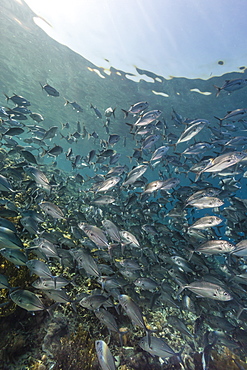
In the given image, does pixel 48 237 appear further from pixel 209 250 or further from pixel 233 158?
pixel 233 158

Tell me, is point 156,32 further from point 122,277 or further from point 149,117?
point 122,277

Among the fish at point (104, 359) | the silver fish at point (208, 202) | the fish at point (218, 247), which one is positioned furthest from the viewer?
the silver fish at point (208, 202)

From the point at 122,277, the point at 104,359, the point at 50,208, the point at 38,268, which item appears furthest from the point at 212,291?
the point at 50,208

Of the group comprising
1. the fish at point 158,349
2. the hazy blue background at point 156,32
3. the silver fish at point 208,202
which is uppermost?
the hazy blue background at point 156,32

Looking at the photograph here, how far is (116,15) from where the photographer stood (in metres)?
13.6

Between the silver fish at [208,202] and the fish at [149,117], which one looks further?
the fish at [149,117]

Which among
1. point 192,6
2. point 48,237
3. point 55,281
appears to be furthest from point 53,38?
point 55,281

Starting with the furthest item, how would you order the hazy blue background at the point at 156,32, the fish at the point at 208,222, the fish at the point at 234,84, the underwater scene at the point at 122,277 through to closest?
the hazy blue background at the point at 156,32 < the fish at the point at 234,84 < the fish at the point at 208,222 < the underwater scene at the point at 122,277

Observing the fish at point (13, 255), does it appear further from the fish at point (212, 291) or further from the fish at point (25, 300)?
the fish at point (212, 291)

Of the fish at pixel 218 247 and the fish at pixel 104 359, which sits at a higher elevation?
the fish at pixel 218 247

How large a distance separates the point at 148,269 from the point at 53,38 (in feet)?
64.8

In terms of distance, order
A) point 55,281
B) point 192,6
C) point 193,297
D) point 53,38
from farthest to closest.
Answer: point 53,38, point 192,6, point 193,297, point 55,281

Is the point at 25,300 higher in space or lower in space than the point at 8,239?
lower

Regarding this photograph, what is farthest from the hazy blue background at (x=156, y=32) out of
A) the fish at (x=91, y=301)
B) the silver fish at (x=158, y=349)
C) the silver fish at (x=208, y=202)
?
the silver fish at (x=158, y=349)
